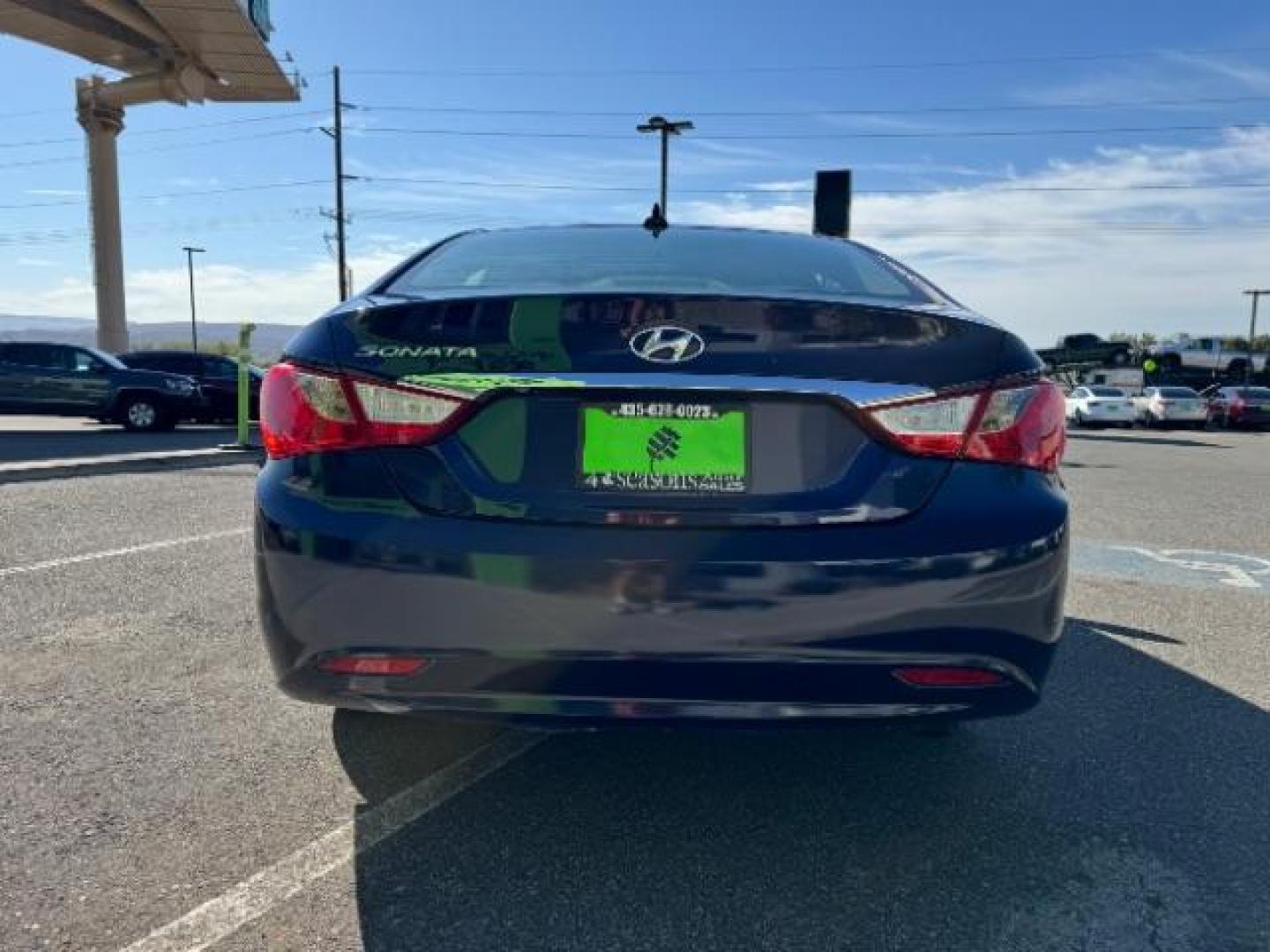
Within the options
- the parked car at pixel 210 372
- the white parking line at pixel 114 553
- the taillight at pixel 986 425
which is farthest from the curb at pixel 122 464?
the parked car at pixel 210 372

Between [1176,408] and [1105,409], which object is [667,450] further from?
[1176,408]

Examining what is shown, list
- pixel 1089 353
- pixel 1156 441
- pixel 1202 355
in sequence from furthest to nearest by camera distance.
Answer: pixel 1202 355, pixel 1089 353, pixel 1156 441

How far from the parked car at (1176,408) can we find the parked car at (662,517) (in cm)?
3480

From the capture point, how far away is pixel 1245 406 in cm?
3183

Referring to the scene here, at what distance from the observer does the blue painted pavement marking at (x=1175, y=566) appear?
5.46 metres

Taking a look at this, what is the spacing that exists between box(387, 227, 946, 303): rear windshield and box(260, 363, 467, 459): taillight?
341mm

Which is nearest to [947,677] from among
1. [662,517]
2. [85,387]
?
[662,517]

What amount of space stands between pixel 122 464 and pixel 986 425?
9843mm

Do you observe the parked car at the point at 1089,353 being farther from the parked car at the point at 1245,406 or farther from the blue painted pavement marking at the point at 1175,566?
the blue painted pavement marking at the point at 1175,566

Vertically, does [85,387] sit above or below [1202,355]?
below

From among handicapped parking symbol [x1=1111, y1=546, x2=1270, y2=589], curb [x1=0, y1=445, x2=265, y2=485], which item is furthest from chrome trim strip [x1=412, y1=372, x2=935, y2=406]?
curb [x1=0, y1=445, x2=265, y2=485]

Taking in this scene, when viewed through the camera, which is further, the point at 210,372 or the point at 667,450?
the point at 210,372

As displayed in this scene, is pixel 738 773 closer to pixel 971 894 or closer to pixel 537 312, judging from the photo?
pixel 971 894

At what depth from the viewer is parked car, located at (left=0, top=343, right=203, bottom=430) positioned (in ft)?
55.0
